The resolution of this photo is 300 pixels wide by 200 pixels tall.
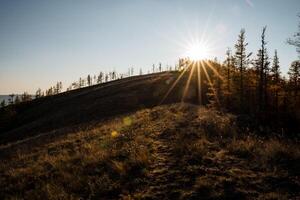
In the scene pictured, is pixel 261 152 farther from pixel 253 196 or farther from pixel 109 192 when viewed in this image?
pixel 109 192

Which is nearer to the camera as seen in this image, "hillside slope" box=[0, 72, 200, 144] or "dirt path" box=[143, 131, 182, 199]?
"dirt path" box=[143, 131, 182, 199]

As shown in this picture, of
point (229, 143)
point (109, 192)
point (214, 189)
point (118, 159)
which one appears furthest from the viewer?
point (229, 143)

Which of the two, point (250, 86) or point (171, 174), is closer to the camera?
point (171, 174)

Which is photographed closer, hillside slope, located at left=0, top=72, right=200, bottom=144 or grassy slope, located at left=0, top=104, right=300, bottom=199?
grassy slope, located at left=0, top=104, right=300, bottom=199

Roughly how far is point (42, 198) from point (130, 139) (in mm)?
6434

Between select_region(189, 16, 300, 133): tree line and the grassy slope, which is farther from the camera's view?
select_region(189, 16, 300, 133): tree line

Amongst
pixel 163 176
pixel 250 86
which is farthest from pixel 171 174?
pixel 250 86

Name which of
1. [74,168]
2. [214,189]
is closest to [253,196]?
[214,189]

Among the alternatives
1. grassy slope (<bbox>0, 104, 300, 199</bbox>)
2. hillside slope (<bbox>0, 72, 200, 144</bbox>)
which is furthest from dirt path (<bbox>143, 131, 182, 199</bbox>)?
hillside slope (<bbox>0, 72, 200, 144</bbox>)

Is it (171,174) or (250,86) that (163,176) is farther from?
(250,86)

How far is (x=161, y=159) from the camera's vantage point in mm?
8992

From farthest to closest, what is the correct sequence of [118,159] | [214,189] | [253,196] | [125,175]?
[118,159], [125,175], [214,189], [253,196]

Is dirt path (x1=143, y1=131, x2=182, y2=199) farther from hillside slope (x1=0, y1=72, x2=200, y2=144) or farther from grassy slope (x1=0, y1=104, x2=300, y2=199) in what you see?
hillside slope (x1=0, y1=72, x2=200, y2=144)

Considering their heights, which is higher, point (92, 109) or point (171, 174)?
point (92, 109)
